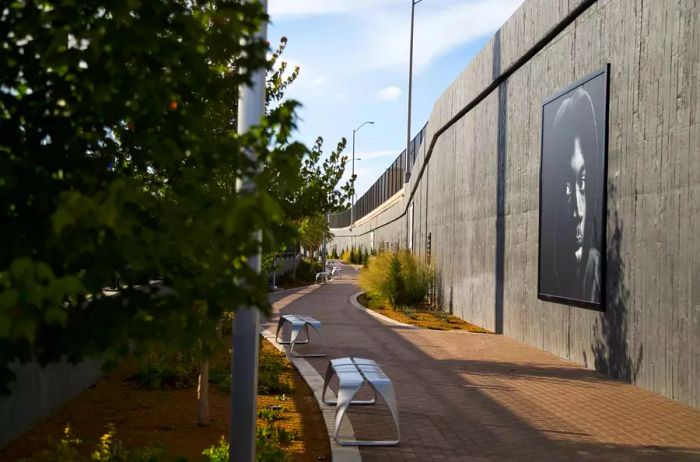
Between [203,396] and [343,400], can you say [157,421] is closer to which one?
[203,396]

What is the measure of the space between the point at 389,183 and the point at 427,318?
2855 cm

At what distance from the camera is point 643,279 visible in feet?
34.6

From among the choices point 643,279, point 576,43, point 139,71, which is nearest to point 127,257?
point 139,71

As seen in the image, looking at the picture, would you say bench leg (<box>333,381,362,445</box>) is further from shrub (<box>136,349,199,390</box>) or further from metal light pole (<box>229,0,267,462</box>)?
shrub (<box>136,349,199,390</box>)

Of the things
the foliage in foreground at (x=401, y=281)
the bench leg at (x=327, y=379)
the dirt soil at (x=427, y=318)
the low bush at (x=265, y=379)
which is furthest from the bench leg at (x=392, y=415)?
the foliage in foreground at (x=401, y=281)

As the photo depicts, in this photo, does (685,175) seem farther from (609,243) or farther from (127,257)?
(127,257)

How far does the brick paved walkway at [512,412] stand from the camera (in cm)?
740

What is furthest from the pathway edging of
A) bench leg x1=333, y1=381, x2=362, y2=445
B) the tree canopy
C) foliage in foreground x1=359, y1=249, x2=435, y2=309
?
the tree canopy

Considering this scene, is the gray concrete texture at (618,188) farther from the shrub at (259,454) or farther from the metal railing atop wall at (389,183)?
the metal railing atop wall at (389,183)

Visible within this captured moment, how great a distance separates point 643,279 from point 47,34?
359 inches

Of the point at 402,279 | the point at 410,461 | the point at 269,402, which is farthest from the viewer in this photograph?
the point at 402,279

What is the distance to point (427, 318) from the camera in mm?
21344

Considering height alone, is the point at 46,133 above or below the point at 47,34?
below

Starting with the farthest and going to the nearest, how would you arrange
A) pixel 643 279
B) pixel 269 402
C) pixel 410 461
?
pixel 643 279 → pixel 269 402 → pixel 410 461
